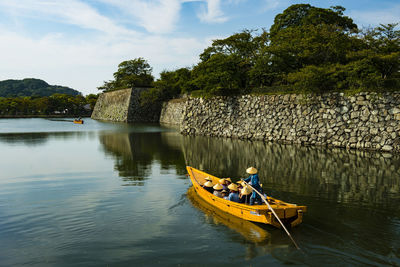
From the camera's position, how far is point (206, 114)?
27.8 m

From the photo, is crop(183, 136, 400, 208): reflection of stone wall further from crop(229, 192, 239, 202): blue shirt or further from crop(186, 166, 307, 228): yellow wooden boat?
crop(186, 166, 307, 228): yellow wooden boat

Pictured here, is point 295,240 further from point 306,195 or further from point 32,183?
point 32,183

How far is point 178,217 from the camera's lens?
7.34m

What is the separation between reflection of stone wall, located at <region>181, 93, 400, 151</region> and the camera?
16984 mm

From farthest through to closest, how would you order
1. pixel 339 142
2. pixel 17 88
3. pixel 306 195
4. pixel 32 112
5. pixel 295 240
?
pixel 17 88 → pixel 32 112 → pixel 339 142 → pixel 306 195 → pixel 295 240

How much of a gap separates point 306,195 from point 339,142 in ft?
36.6

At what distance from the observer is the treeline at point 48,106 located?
7479 cm

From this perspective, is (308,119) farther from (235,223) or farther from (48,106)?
(48,106)

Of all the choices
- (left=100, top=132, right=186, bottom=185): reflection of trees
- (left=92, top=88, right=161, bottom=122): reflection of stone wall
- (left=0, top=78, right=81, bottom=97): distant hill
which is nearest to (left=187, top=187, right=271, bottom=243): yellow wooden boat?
(left=100, top=132, right=186, bottom=185): reflection of trees

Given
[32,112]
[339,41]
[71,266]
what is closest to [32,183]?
[71,266]

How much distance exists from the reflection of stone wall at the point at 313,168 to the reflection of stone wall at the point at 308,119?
1.51 m

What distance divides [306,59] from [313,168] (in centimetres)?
1340

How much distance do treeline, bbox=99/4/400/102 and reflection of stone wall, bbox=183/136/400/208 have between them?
4.61 m

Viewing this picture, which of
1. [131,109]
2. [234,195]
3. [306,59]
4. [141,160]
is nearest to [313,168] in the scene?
[234,195]
